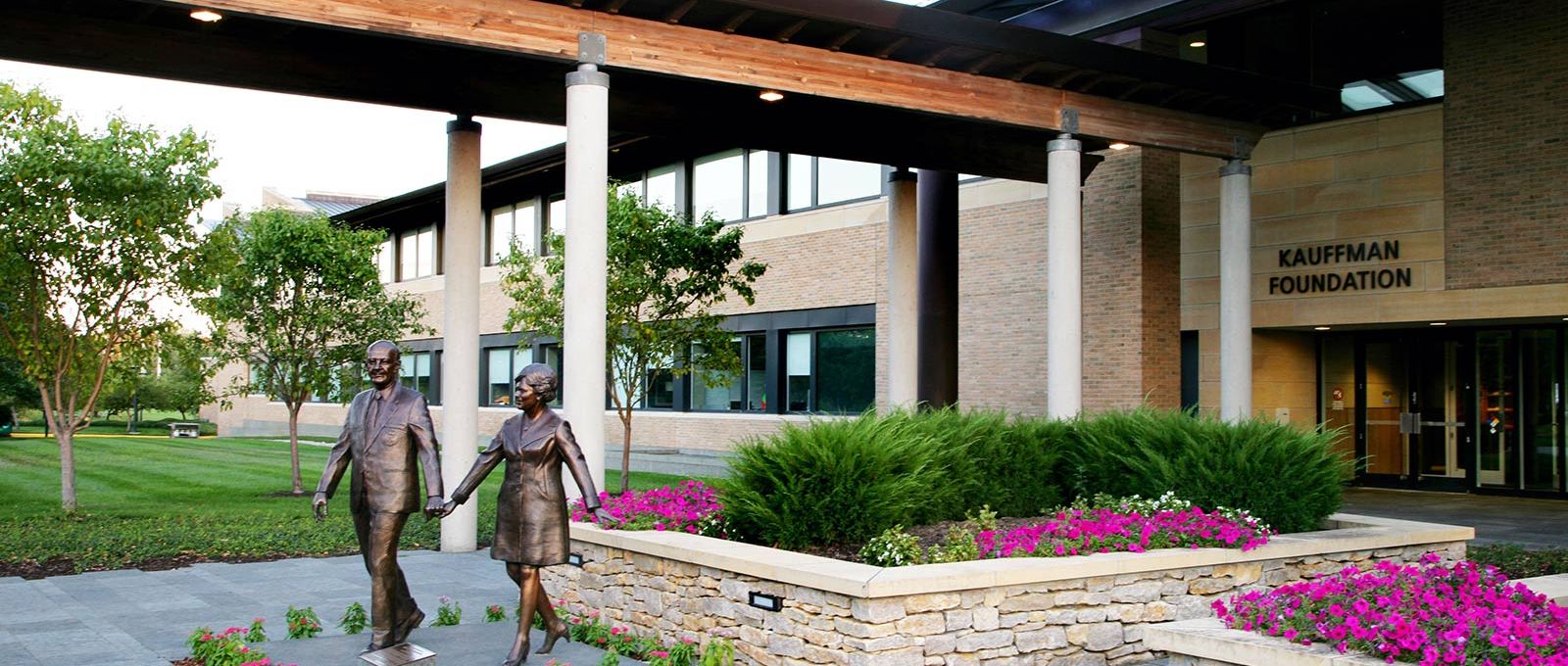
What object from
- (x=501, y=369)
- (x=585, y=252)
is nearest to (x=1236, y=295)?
(x=585, y=252)

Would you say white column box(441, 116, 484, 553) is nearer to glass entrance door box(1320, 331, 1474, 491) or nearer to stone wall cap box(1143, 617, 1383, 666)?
stone wall cap box(1143, 617, 1383, 666)

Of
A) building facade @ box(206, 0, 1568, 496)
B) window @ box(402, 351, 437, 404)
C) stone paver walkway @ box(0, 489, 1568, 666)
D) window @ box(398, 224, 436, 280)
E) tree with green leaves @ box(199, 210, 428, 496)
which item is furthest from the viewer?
window @ box(402, 351, 437, 404)

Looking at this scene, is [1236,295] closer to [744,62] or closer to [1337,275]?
[1337,275]

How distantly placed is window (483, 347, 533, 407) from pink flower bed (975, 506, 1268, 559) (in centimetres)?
2845

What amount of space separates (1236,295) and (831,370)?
11.7m

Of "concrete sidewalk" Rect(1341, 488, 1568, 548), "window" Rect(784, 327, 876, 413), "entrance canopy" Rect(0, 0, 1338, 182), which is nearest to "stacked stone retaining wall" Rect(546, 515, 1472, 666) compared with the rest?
"entrance canopy" Rect(0, 0, 1338, 182)

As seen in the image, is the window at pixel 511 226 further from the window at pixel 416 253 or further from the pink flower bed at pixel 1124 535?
the pink flower bed at pixel 1124 535

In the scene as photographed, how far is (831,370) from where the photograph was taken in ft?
92.0

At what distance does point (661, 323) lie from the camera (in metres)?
21.5

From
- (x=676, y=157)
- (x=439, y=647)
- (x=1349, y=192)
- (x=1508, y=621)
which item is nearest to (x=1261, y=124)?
(x=1349, y=192)

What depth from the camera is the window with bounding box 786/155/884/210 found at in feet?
88.7

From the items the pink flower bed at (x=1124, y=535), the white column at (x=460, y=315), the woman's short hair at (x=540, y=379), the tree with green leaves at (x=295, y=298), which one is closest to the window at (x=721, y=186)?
the tree with green leaves at (x=295, y=298)

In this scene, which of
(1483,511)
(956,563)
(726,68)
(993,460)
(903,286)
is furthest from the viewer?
(903,286)

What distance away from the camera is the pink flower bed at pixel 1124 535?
374 inches
